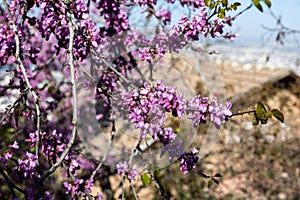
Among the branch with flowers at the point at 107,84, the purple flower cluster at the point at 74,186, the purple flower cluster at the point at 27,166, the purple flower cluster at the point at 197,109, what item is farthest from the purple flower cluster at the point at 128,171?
the purple flower cluster at the point at 197,109

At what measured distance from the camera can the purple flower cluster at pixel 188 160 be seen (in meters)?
1.32

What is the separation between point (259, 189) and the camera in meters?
4.12

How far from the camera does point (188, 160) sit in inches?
52.0

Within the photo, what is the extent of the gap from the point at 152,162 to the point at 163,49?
58 centimetres

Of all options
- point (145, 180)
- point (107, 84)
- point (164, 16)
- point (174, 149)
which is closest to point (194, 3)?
point (164, 16)

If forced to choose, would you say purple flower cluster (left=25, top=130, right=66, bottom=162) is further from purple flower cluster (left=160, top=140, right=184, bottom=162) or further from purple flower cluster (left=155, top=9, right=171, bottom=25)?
purple flower cluster (left=155, top=9, right=171, bottom=25)

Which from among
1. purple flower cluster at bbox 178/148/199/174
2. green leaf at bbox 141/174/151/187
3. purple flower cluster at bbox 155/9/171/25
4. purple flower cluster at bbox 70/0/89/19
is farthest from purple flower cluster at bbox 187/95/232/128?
purple flower cluster at bbox 155/9/171/25

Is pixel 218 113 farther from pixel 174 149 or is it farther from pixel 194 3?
pixel 194 3

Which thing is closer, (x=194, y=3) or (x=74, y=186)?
(x=74, y=186)

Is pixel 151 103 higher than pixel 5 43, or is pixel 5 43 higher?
pixel 5 43

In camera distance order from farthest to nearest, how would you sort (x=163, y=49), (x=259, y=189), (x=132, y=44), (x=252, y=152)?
(x=252, y=152) → (x=259, y=189) → (x=132, y=44) → (x=163, y=49)

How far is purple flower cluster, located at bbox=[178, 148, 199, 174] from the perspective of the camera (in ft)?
4.32

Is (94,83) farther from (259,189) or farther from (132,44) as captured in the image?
(259,189)

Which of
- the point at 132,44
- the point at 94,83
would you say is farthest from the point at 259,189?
the point at 94,83
